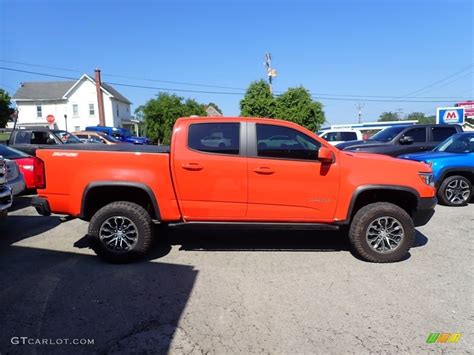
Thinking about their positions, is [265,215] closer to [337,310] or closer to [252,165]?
[252,165]

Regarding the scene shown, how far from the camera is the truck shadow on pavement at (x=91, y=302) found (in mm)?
3193

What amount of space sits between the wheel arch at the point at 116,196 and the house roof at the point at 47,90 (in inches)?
1915

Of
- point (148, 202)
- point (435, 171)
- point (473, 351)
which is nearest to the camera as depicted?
point (473, 351)

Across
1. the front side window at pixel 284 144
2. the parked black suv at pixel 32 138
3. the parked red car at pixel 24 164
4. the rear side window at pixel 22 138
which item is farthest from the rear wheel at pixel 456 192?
the rear side window at pixel 22 138

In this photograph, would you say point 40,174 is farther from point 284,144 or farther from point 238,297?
point 284,144

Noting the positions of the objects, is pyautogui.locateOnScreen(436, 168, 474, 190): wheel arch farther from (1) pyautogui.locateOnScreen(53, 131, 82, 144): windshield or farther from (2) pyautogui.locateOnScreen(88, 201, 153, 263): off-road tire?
(1) pyautogui.locateOnScreen(53, 131, 82, 144): windshield

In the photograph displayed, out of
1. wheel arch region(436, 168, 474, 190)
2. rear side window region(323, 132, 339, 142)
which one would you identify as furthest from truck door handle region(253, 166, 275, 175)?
rear side window region(323, 132, 339, 142)

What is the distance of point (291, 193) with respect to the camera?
487 centimetres

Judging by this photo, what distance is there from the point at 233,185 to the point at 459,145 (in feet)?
21.7

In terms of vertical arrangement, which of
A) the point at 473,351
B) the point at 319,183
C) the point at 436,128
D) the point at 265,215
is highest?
the point at 436,128

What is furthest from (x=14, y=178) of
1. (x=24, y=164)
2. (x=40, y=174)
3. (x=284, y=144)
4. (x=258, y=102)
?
(x=258, y=102)

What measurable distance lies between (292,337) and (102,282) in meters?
2.31

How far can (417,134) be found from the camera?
37.8ft

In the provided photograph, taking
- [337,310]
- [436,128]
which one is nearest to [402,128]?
[436,128]
